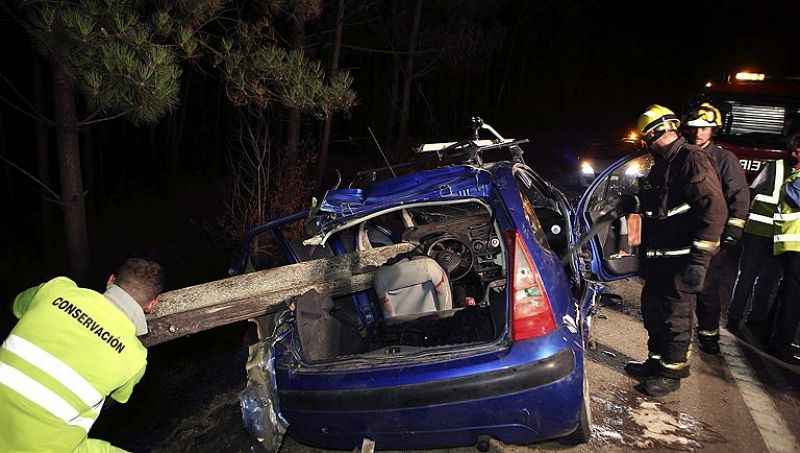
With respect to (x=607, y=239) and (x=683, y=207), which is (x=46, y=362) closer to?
(x=607, y=239)

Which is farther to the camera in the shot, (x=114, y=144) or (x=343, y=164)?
(x=114, y=144)

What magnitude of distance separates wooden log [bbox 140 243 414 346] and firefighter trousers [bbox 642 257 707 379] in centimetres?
194

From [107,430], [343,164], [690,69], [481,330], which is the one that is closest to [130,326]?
[481,330]

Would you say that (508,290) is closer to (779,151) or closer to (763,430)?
(763,430)

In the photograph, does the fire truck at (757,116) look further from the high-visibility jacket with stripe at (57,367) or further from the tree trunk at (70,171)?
the tree trunk at (70,171)

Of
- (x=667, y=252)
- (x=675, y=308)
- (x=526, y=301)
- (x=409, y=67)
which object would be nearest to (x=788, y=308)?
(x=675, y=308)

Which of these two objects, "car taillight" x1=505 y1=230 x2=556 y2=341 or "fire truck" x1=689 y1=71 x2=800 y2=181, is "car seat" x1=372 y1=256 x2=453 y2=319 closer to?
"car taillight" x1=505 y1=230 x2=556 y2=341

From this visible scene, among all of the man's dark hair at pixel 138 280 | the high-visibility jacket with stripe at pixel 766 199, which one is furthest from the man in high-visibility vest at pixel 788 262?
the man's dark hair at pixel 138 280

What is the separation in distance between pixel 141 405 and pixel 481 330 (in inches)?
196

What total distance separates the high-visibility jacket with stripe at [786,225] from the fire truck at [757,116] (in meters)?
3.11

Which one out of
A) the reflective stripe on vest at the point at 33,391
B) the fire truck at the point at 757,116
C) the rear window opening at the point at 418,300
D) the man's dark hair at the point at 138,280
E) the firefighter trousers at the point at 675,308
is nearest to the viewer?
the reflective stripe on vest at the point at 33,391

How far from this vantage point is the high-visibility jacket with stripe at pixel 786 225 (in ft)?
13.4

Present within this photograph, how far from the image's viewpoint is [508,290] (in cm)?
251

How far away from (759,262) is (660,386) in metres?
1.93
